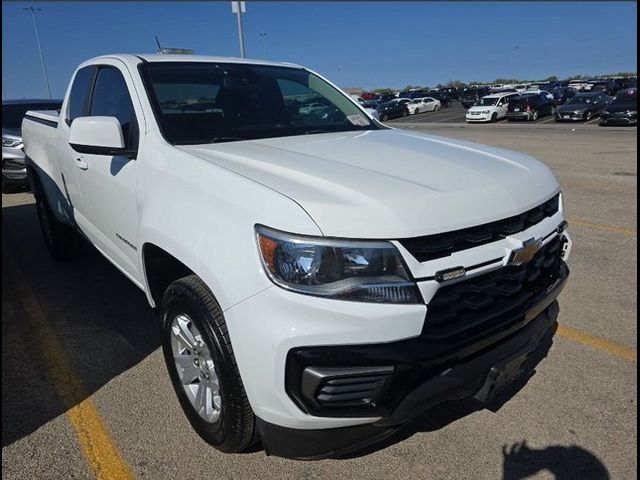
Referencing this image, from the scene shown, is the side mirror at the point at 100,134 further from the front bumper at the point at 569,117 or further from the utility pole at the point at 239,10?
the front bumper at the point at 569,117

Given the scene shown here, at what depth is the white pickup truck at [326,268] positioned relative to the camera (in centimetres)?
177

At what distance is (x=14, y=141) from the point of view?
880cm

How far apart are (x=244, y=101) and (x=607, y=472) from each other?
2.83 metres

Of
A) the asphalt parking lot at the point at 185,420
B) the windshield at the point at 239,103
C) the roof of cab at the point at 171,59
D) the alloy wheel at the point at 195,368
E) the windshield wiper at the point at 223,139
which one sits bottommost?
the asphalt parking lot at the point at 185,420

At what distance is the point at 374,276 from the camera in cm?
179

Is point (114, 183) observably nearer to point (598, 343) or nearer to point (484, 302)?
point (484, 302)

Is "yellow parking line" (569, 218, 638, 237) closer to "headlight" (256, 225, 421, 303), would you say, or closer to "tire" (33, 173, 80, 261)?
"headlight" (256, 225, 421, 303)

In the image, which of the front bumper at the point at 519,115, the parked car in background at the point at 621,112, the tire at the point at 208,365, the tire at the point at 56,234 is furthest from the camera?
the front bumper at the point at 519,115

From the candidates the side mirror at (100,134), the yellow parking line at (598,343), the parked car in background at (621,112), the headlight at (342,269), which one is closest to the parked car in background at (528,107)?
the parked car in background at (621,112)

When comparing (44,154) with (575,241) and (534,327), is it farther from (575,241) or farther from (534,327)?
(575,241)

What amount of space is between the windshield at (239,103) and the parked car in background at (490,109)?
30.1m

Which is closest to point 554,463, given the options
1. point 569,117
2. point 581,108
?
point 569,117

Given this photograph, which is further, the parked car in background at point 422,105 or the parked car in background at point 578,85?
the parked car in background at point 578,85

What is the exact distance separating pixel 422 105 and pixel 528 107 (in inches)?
569
